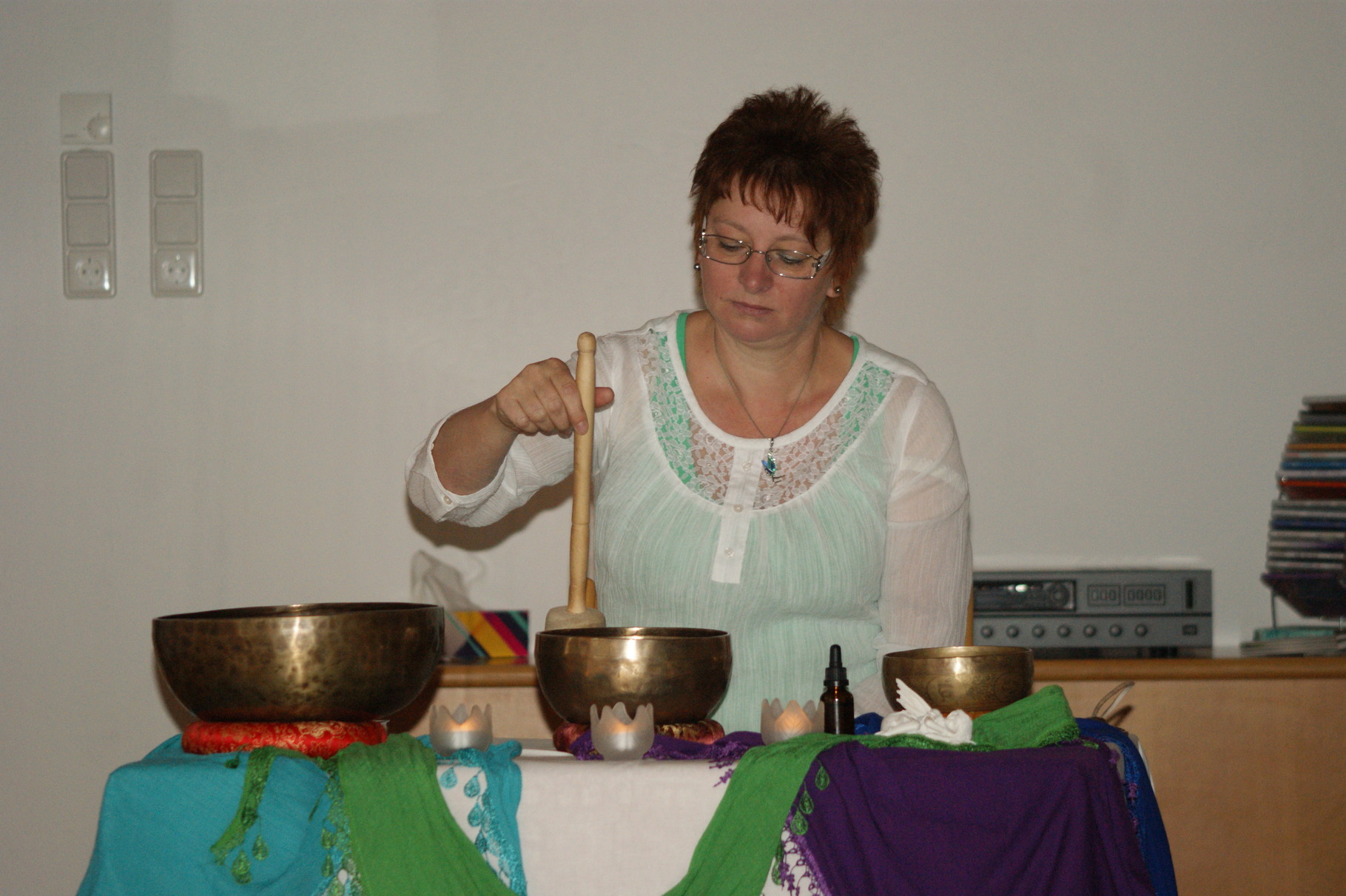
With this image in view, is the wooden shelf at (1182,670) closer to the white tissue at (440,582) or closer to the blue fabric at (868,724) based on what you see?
the white tissue at (440,582)

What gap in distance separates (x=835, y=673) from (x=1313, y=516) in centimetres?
170

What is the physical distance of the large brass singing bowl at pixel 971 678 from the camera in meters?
1.11

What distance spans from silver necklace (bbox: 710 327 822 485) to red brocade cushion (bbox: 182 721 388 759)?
0.71 metres

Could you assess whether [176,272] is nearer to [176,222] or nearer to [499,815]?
[176,222]

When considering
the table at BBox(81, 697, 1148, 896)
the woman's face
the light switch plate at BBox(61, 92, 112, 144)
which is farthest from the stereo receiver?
the light switch plate at BBox(61, 92, 112, 144)

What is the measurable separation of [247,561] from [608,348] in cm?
121

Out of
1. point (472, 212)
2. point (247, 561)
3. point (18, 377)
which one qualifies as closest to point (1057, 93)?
point (472, 212)

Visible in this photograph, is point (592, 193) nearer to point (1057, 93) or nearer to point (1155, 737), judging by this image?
point (1057, 93)

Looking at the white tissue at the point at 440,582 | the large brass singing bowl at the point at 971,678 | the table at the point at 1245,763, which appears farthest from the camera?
the white tissue at the point at 440,582

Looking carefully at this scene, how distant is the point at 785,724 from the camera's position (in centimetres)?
107

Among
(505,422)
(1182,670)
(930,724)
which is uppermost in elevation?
(505,422)

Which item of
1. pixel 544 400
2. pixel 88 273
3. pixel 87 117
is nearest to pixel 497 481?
pixel 544 400

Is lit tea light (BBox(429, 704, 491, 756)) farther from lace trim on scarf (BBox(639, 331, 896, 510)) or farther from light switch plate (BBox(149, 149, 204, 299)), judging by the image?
light switch plate (BBox(149, 149, 204, 299))

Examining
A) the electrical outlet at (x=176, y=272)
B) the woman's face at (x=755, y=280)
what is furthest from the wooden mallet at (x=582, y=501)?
the electrical outlet at (x=176, y=272)
